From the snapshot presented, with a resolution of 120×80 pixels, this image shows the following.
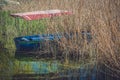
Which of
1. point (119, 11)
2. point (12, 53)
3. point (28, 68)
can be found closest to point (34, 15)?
point (12, 53)

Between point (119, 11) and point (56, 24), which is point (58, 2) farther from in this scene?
point (119, 11)

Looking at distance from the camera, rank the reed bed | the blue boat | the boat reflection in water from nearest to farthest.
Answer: the reed bed < the boat reflection in water < the blue boat

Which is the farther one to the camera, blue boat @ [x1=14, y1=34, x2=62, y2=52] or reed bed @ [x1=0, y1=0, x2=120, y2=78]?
blue boat @ [x1=14, y1=34, x2=62, y2=52]

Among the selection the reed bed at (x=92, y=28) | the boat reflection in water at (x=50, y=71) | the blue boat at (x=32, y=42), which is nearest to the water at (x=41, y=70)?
the boat reflection in water at (x=50, y=71)

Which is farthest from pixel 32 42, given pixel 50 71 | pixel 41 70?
pixel 50 71

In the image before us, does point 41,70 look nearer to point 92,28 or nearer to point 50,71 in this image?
point 50,71

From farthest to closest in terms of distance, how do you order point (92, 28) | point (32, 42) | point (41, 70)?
point (32, 42), point (41, 70), point (92, 28)

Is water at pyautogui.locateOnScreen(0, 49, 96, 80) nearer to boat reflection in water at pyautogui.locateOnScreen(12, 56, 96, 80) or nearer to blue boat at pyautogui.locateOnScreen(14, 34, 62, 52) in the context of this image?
boat reflection in water at pyautogui.locateOnScreen(12, 56, 96, 80)

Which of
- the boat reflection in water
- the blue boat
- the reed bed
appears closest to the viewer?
the reed bed

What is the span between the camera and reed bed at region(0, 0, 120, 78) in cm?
639

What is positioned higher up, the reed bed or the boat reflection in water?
the reed bed

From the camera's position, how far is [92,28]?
22.7 ft

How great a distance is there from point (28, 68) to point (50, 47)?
83 centimetres

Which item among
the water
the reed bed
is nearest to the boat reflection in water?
the water
